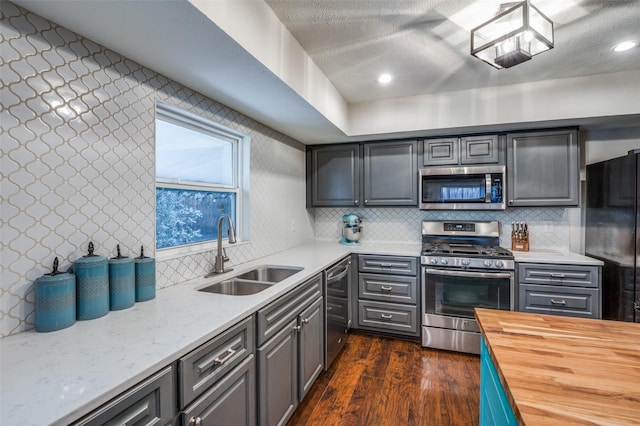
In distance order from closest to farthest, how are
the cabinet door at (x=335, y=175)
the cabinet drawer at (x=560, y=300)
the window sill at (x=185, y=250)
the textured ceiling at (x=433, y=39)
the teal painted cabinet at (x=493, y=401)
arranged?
the teal painted cabinet at (x=493, y=401), the textured ceiling at (x=433, y=39), the window sill at (x=185, y=250), the cabinet drawer at (x=560, y=300), the cabinet door at (x=335, y=175)

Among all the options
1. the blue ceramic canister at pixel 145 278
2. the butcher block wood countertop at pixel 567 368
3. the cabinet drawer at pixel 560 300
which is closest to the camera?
the butcher block wood countertop at pixel 567 368

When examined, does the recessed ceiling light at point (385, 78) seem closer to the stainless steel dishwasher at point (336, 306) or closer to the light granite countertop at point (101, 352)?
the stainless steel dishwasher at point (336, 306)

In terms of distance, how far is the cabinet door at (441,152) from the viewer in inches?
126

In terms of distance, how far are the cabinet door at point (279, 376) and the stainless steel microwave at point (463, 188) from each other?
6.83 ft

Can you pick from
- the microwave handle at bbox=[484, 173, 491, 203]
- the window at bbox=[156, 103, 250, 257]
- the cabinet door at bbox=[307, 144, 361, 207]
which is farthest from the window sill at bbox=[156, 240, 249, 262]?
the microwave handle at bbox=[484, 173, 491, 203]

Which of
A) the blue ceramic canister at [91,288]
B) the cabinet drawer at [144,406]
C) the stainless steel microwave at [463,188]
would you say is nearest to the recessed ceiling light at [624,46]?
the stainless steel microwave at [463,188]

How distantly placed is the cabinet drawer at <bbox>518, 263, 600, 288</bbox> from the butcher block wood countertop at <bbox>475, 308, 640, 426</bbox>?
157 cm

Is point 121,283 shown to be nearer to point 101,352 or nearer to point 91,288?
point 91,288

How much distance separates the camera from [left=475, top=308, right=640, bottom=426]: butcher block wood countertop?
0.76 metres

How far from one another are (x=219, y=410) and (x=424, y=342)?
7.53ft

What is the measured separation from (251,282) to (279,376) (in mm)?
570

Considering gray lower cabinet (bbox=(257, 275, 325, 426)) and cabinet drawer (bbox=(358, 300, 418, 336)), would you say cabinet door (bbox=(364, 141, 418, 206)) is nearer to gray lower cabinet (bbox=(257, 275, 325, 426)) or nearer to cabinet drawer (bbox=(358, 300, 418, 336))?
cabinet drawer (bbox=(358, 300, 418, 336))

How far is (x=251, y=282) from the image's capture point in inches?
77.1

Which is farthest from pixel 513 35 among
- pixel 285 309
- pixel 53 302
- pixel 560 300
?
pixel 560 300
